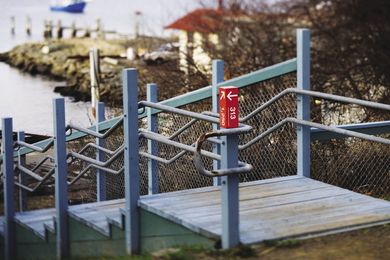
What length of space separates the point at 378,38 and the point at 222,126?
20.2 meters

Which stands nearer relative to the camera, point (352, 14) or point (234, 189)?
point (234, 189)

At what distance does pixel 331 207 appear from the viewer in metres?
6.74

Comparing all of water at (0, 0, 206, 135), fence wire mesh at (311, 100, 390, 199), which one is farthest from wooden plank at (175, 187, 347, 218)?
water at (0, 0, 206, 135)

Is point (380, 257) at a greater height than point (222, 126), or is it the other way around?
point (222, 126)

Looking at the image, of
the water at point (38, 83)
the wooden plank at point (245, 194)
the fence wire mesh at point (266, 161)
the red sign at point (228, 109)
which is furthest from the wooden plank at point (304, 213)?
the water at point (38, 83)

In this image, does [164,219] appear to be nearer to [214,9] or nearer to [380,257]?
[380,257]

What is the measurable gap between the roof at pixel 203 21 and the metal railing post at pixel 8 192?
24057 millimetres

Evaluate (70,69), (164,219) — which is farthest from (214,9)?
(164,219)

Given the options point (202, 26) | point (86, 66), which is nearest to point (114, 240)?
point (202, 26)

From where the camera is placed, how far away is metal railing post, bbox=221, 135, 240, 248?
5.53 metres

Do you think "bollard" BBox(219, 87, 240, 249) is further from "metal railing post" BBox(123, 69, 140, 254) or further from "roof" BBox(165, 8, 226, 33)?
"roof" BBox(165, 8, 226, 33)

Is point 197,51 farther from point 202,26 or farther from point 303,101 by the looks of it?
point 303,101

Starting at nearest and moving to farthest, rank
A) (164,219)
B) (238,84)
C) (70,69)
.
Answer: (164,219)
(238,84)
(70,69)

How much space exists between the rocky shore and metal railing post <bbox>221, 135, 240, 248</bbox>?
15.9 m
